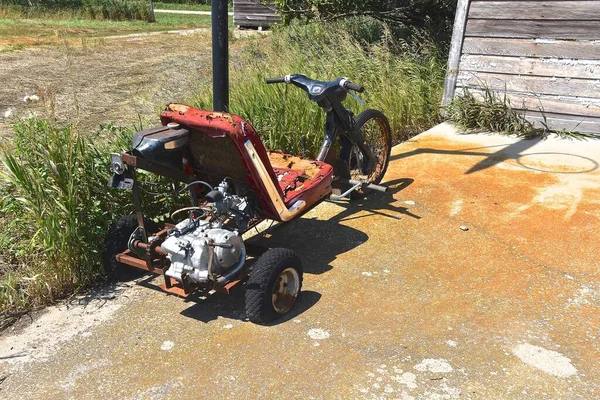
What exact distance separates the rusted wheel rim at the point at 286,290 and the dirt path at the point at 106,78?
11.4ft

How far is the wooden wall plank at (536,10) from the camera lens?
20.7ft

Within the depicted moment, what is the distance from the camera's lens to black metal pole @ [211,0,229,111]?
422cm

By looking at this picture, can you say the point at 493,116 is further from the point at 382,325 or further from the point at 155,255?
the point at 155,255

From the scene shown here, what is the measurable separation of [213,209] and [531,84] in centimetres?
494

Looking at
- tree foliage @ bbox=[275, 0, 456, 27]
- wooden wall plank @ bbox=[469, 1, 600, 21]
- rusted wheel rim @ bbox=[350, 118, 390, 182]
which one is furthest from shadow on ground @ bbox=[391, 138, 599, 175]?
tree foliage @ bbox=[275, 0, 456, 27]

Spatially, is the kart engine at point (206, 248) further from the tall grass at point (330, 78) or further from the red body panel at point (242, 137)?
the tall grass at point (330, 78)

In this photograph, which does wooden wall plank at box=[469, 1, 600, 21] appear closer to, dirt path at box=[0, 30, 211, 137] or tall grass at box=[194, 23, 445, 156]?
tall grass at box=[194, 23, 445, 156]

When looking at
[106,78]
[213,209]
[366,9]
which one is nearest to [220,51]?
[213,209]

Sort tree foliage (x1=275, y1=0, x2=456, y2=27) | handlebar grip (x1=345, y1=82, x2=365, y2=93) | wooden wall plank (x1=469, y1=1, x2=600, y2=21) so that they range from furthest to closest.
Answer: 1. tree foliage (x1=275, y1=0, x2=456, y2=27)
2. wooden wall plank (x1=469, y1=1, x2=600, y2=21)
3. handlebar grip (x1=345, y1=82, x2=365, y2=93)

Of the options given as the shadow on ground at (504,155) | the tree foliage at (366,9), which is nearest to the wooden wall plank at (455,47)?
the shadow on ground at (504,155)

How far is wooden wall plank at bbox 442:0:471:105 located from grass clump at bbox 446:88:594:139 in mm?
184

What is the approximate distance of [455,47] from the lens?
7254 millimetres

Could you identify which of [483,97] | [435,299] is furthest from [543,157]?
[435,299]

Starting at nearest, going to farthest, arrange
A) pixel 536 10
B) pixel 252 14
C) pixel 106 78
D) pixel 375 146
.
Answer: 1. pixel 375 146
2. pixel 536 10
3. pixel 106 78
4. pixel 252 14
